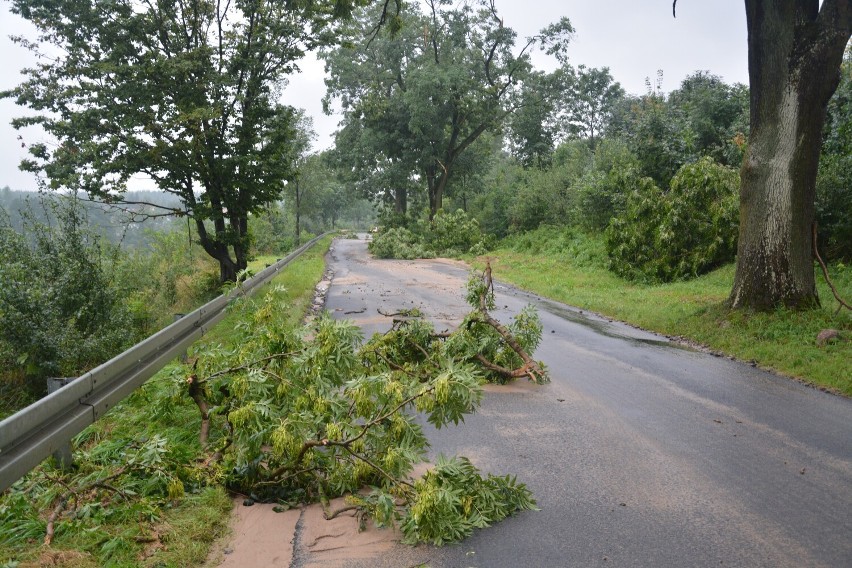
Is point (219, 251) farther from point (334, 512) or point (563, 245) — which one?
point (563, 245)

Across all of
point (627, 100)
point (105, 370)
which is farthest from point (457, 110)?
point (105, 370)

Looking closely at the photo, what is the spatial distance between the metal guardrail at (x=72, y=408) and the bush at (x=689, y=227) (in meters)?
14.4

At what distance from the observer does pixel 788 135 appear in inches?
412

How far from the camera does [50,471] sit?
4582mm

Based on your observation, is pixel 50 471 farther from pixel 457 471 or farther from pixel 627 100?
pixel 627 100

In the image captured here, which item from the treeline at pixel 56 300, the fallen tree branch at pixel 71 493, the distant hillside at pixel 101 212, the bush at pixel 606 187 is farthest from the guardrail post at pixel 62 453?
the bush at pixel 606 187

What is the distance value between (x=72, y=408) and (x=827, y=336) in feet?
31.6

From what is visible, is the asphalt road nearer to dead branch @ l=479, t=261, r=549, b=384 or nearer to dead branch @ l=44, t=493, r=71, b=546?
dead branch @ l=479, t=261, r=549, b=384

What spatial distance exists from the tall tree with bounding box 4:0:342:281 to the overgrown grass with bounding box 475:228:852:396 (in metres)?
9.07

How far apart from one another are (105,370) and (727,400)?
6249 millimetres

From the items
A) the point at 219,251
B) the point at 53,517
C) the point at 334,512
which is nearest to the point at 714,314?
the point at 334,512

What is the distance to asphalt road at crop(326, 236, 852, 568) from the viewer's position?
12.6ft

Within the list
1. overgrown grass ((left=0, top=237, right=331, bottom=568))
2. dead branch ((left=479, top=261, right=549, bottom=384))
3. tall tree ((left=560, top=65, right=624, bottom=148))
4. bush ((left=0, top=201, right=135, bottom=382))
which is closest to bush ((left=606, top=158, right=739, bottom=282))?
dead branch ((left=479, top=261, right=549, bottom=384))

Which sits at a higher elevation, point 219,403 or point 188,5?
point 188,5
